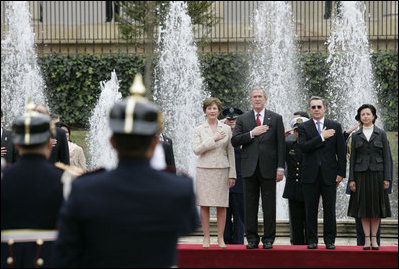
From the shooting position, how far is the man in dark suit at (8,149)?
949 cm

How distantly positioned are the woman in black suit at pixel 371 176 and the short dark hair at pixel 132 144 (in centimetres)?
582

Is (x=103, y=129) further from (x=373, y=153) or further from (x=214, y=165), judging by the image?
(x=373, y=153)

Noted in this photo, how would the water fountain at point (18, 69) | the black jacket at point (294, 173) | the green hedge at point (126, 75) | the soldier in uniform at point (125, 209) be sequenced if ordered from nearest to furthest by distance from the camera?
the soldier in uniform at point (125, 209)
the black jacket at point (294, 173)
the water fountain at point (18, 69)
the green hedge at point (126, 75)

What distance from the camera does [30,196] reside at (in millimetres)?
5191

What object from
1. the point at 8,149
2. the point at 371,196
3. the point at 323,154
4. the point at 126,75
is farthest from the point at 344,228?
the point at 126,75

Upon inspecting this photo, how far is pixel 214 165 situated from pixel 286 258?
1644 millimetres

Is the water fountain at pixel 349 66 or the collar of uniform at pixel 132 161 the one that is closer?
the collar of uniform at pixel 132 161

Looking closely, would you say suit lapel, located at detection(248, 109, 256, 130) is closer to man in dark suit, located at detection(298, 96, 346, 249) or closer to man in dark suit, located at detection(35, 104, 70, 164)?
man in dark suit, located at detection(298, 96, 346, 249)

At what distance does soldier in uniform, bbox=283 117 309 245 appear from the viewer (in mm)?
10750

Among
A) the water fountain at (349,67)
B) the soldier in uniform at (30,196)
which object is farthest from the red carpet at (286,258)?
the water fountain at (349,67)

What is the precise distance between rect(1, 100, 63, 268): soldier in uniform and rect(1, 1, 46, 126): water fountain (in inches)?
587

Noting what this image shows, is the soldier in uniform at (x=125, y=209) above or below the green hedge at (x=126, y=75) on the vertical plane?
below

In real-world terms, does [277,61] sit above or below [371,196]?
above

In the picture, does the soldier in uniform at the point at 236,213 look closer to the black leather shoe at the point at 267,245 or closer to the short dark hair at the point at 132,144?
the black leather shoe at the point at 267,245
